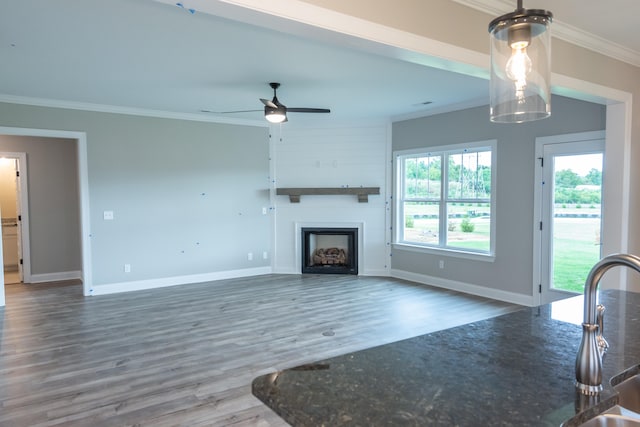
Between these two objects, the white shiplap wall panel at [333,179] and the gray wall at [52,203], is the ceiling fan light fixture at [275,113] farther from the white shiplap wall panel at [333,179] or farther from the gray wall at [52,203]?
the gray wall at [52,203]

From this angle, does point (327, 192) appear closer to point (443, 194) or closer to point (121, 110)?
point (443, 194)

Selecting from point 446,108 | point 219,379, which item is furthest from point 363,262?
point 219,379

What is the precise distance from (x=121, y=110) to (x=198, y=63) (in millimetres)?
2783

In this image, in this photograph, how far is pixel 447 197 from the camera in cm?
646

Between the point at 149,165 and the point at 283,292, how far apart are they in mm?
2992

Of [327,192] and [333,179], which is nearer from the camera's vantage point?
[327,192]

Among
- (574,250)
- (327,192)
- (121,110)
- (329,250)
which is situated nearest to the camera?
(574,250)

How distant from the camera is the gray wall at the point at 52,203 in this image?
23.2ft

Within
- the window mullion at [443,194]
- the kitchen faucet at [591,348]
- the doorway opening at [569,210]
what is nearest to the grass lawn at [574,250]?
the doorway opening at [569,210]

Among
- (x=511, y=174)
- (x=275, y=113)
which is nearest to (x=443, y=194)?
(x=511, y=174)

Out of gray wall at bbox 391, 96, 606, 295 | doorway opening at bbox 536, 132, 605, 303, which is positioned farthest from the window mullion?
doorway opening at bbox 536, 132, 605, 303

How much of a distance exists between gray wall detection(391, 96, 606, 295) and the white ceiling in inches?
16.3

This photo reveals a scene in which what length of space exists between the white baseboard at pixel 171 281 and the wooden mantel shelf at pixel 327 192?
1458mm

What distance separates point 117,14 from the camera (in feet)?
9.97
